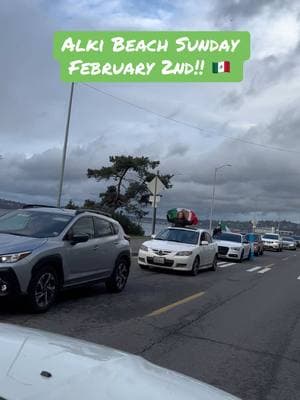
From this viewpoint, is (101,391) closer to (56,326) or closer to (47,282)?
(56,326)

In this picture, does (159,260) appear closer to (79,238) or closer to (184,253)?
(184,253)

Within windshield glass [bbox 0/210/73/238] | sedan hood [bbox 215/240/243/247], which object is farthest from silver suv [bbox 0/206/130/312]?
sedan hood [bbox 215/240/243/247]

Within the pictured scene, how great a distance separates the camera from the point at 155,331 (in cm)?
799

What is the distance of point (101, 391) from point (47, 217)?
7.67m

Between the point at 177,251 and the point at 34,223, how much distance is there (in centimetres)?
792

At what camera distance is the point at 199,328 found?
28.2ft

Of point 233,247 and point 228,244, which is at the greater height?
point 228,244

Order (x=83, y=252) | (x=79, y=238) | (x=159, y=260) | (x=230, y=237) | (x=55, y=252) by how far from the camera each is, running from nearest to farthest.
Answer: (x=55, y=252) < (x=79, y=238) < (x=83, y=252) < (x=159, y=260) < (x=230, y=237)

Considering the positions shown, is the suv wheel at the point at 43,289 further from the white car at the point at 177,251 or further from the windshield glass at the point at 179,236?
the windshield glass at the point at 179,236

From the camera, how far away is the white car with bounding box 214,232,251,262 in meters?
27.1

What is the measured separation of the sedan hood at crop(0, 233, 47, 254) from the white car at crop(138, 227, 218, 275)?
8411 mm

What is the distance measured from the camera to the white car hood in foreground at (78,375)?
2162 mm

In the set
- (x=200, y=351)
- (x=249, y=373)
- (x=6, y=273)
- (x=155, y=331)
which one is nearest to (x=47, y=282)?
(x=6, y=273)

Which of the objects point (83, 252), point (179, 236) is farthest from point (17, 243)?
point (179, 236)
